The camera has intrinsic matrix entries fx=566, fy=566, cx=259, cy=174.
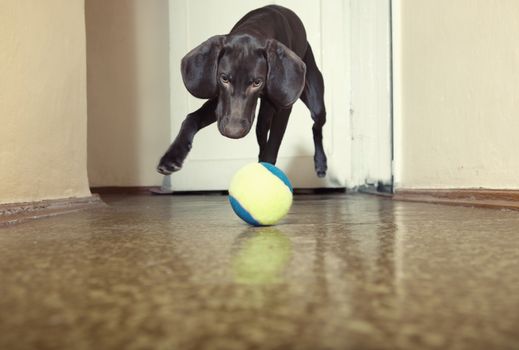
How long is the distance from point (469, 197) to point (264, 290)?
4.33 ft

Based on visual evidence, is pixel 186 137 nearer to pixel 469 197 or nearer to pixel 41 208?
pixel 41 208

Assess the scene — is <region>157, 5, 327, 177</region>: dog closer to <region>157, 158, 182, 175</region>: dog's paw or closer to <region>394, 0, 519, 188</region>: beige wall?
<region>157, 158, 182, 175</region>: dog's paw

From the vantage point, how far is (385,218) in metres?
1.37

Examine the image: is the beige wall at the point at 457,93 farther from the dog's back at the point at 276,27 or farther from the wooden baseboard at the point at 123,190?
the wooden baseboard at the point at 123,190

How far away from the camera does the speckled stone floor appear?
39cm

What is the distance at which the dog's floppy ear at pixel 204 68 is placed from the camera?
182cm

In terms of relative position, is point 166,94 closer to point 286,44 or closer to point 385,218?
point 286,44

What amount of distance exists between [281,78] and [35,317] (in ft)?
4.90

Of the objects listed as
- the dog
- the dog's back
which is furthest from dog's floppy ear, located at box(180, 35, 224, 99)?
the dog's back

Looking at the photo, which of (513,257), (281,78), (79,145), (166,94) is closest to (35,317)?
(513,257)

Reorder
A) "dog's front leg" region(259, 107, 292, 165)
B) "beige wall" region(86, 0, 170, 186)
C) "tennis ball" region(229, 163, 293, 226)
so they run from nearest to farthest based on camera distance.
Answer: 1. "tennis ball" region(229, 163, 293, 226)
2. "dog's front leg" region(259, 107, 292, 165)
3. "beige wall" region(86, 0, 170, 186)

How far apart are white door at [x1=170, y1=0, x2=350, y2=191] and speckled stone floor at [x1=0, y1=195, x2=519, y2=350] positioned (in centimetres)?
198

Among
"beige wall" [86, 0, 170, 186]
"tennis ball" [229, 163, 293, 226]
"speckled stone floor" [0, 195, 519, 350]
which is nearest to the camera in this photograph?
"speckled stone floor" [0, 195, 519, 350]

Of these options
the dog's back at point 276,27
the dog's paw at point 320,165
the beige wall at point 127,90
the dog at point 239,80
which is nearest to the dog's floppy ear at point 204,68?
the dog at point 239,80
